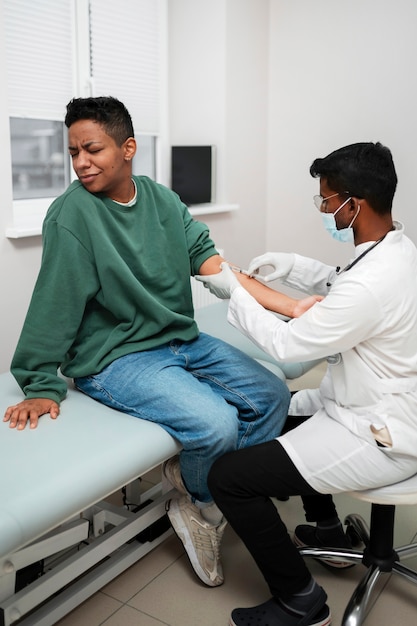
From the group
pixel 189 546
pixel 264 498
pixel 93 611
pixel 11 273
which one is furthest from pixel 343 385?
pixel 11 273

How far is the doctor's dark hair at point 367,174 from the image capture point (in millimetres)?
A: 1567

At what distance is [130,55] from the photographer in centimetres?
341

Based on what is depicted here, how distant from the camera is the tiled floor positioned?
5.83ft

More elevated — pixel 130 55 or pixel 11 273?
pixel 130 55

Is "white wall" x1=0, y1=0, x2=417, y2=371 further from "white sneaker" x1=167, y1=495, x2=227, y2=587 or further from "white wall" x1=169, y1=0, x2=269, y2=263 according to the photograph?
"white sneaker" x1=167, y1=495, x2=227, y2=587

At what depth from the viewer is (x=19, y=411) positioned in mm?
1652

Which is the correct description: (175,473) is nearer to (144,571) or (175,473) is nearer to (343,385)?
(144,571)

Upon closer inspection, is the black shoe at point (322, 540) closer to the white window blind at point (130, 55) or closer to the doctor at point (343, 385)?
the doctor at point (343, 385)

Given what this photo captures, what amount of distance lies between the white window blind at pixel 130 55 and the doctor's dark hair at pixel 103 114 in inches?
57.9

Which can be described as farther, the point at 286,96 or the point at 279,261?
the point at 286,96

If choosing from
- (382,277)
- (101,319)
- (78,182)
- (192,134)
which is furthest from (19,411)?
(192,134)

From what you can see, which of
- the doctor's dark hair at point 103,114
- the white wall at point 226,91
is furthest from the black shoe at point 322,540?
the white wall at point 226,91

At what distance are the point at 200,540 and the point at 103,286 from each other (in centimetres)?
79

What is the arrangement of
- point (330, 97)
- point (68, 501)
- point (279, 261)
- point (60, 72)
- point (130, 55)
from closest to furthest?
point (68, 501)
point (279, 261)
point (60, 72)
point (130, 55)
point (330, 97)
